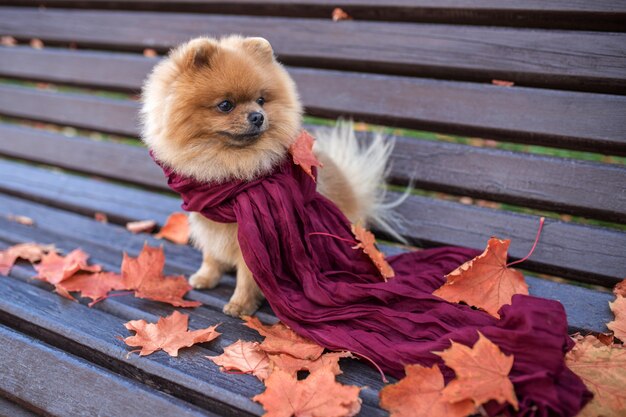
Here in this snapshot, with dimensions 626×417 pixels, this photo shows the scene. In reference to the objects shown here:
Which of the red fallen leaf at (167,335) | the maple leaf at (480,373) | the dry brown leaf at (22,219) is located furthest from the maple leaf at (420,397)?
the dry brown leaf at (22,219)

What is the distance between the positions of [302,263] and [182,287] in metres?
0.56

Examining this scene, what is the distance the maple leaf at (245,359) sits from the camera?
1576mm

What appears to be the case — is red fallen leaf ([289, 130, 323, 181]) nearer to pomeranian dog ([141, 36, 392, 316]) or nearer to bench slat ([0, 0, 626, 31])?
pomeranian dog ([141, 36, 392, 316])

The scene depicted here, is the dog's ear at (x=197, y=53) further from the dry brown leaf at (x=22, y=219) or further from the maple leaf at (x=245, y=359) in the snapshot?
the dry brown leaf at (x=22, y=219)

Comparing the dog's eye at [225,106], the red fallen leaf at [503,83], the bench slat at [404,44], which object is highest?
the bench slat at [404,44]

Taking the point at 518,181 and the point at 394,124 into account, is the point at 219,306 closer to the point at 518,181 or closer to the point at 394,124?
the point at 394,124

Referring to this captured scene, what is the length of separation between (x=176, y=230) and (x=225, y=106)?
104 cm

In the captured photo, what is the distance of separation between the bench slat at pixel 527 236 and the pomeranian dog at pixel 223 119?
1.80 feet

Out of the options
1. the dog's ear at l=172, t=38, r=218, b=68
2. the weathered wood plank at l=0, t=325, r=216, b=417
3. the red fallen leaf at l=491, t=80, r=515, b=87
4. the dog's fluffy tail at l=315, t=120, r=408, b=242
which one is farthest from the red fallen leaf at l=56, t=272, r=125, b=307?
the red fallen leaf at l=491, t=80, r=515, b=87

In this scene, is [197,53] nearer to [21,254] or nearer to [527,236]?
[21,254]

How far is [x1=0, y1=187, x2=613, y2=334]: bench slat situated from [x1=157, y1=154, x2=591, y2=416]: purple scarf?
165 millimetres

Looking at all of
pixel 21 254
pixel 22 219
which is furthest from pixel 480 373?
pixel 22 219

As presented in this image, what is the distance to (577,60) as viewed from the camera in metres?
2.06

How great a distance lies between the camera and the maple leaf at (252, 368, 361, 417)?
139 cm
